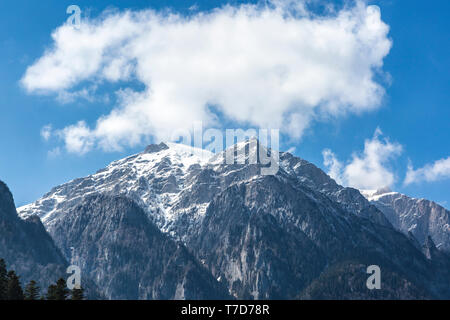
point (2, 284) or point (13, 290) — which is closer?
point (13, 290)

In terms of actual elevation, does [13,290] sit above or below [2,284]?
below

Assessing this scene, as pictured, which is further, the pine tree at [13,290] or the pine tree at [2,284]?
the pine tree at [2,284]

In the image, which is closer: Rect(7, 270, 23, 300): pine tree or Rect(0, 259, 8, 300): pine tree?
Rect(7, 270, 23, 300): pine tree
